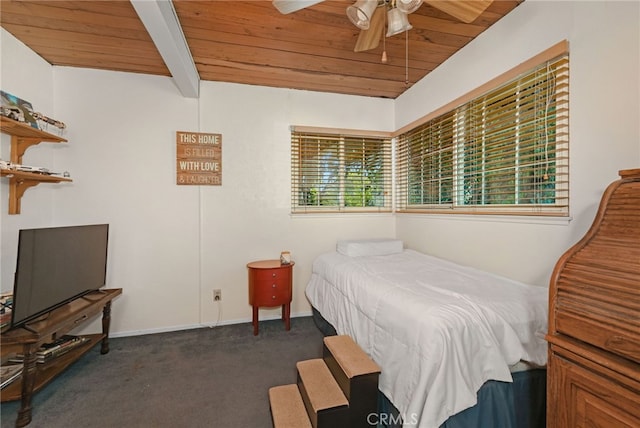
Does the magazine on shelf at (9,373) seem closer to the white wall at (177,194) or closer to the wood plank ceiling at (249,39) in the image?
the white wall at (177,194)

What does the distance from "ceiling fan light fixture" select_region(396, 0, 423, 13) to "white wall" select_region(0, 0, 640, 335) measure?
2.96 ft

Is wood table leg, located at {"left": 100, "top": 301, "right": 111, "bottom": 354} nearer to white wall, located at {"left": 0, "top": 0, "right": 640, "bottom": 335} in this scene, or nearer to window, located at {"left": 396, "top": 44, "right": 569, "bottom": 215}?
white wall, located at {"left": 0, "top": 0, "right": 640, "bottom": 335}

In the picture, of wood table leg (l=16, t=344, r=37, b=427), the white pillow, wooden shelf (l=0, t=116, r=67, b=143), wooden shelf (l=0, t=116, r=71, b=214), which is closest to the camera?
wood table leg (l=16, t=344, r=37, b=427)

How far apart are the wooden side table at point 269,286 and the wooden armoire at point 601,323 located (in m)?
2.10

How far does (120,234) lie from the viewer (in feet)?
9.03

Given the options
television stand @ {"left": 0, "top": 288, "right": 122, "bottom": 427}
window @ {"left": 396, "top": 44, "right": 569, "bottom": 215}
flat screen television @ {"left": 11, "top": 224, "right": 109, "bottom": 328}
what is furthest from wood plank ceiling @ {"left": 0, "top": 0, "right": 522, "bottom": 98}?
television stand @ {"left": 0, "top": 288, "right": 122, "bottom": 427}

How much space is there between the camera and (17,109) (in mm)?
1970

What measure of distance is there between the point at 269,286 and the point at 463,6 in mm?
2525

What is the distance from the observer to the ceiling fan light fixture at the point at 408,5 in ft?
4.97

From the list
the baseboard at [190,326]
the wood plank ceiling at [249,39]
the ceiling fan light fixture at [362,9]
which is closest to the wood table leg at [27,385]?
the baseboard at [190,326]

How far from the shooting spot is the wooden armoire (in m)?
0.88

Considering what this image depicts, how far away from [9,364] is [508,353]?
3080mm

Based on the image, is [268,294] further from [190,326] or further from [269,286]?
[190,326]

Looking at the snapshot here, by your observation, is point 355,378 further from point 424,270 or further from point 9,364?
point 9,364
